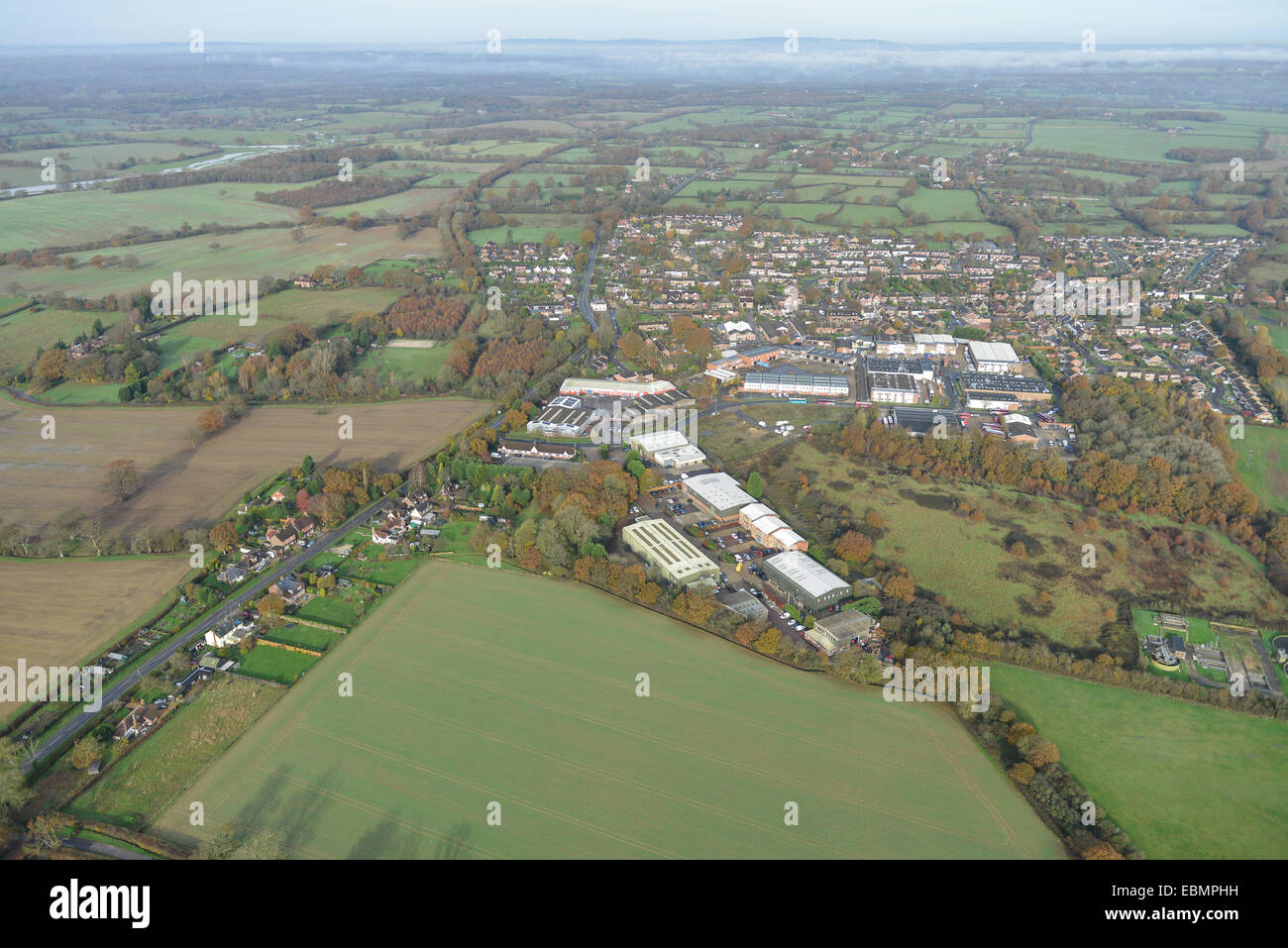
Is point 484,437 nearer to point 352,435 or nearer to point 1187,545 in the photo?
point 352,435

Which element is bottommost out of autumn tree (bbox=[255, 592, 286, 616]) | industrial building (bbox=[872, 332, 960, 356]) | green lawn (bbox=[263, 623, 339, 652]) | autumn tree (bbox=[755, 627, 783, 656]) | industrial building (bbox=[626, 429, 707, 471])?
green lawn (bbox=[263, 623, 339, 652])

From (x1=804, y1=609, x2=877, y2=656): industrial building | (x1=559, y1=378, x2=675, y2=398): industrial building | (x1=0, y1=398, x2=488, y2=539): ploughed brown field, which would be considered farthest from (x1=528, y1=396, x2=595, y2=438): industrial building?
(x1=804, y1=609, x2=877, y2=656): industrial building

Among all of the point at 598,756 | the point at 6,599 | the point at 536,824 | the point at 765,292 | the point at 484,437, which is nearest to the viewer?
the point at 536,824

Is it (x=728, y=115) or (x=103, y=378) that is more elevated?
(x=728, y=115)

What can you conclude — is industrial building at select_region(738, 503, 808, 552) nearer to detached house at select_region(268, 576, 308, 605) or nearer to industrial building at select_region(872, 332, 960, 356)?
detached house at select_region(268, 576, 308, 605)

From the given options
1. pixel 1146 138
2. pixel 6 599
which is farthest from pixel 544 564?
pixel 1146 138

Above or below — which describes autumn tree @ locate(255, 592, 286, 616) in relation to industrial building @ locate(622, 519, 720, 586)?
below
